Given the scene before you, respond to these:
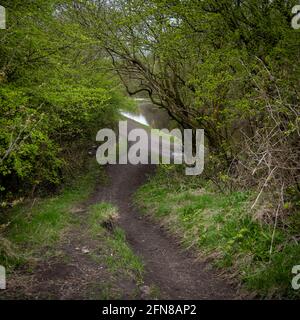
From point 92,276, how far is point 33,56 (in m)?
6.48

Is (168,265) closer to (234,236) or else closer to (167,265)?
(167,265)

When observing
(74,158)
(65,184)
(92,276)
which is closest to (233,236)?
(92,276)

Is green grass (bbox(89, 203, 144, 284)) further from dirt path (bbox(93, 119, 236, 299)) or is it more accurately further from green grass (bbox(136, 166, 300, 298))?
green grass (bbox(136, 166, 300, 298))

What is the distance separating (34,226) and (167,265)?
3.24 metres

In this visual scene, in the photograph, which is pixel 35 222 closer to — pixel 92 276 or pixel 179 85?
Result: pixel 92 276

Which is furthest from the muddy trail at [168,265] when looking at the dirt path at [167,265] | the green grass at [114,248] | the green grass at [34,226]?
the green grass at [34,226]

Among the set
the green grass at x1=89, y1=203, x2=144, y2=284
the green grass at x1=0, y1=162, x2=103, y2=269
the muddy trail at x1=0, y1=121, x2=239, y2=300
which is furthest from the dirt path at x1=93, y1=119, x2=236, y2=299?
the green grass at x1=0, y1=162, x2=103, y2=269

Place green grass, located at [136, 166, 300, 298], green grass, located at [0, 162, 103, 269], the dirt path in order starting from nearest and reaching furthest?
green grass, located at [136, 166, 300, 298] < the dirt path < green grass, located at [0, 162, 103, 269]

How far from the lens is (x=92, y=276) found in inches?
260

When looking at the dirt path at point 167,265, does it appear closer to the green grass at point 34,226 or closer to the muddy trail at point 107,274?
the muddy trail at point 107,274

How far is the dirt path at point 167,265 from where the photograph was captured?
661cm

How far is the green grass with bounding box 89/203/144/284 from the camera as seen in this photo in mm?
7031

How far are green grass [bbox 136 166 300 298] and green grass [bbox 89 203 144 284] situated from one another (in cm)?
143

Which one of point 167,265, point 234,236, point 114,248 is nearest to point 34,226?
point 114,248
